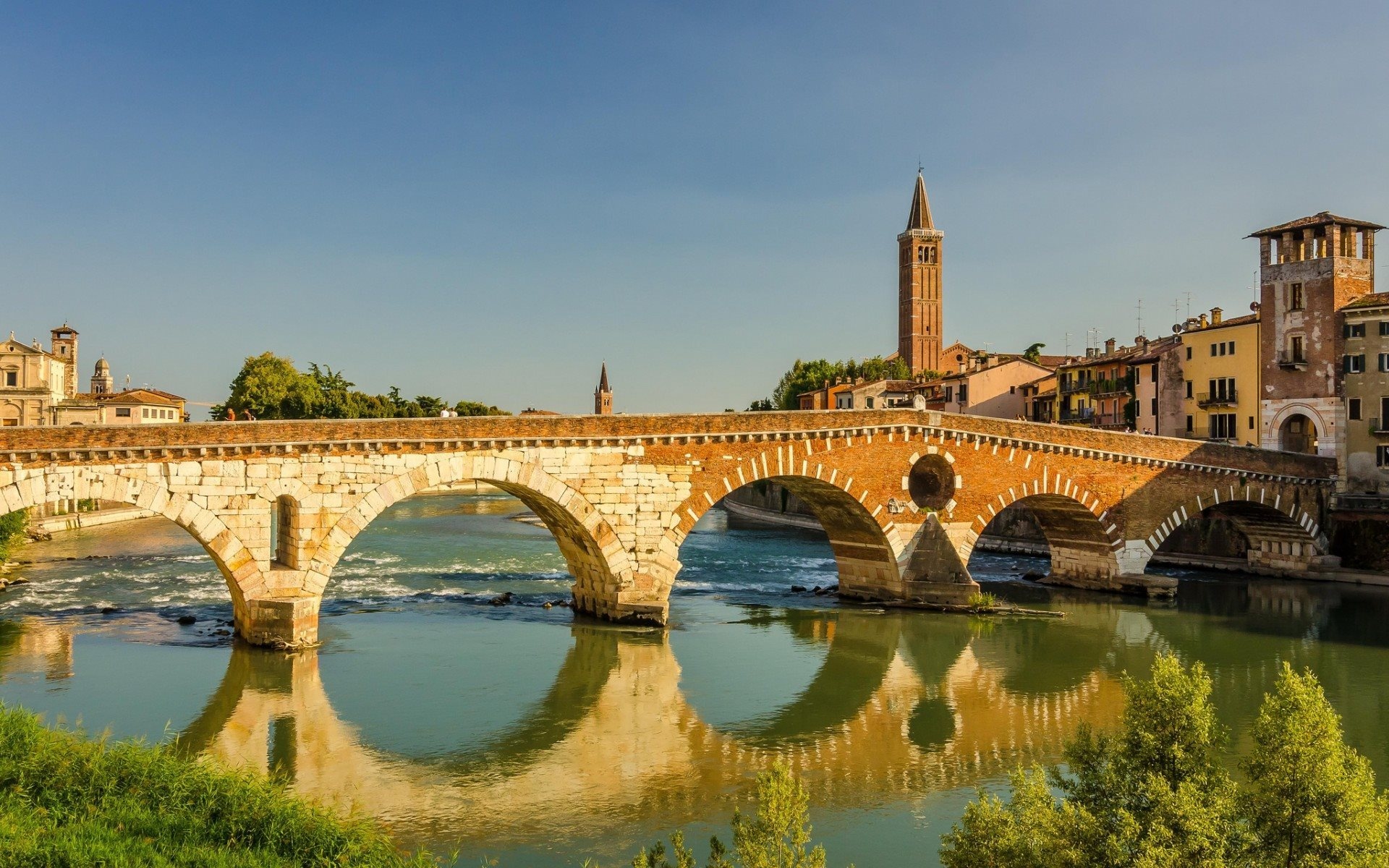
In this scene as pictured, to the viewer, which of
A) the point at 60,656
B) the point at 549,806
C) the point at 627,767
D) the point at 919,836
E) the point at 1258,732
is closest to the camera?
the point at 1258,732

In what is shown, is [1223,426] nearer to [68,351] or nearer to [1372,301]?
[1372,301]

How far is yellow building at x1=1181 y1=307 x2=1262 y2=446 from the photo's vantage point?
1537 inches

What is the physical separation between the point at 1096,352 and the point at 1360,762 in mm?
51090

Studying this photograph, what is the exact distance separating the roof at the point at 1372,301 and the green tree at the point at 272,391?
154ft

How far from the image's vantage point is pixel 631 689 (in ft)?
69.9

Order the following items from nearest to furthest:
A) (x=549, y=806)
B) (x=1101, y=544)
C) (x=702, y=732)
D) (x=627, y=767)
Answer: (x=549, y=806), (x=627, y=767), (x=702, y=732), (x=1101, y=544)

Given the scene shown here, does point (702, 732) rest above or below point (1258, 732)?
below

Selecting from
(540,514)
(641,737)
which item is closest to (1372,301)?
(540,514)

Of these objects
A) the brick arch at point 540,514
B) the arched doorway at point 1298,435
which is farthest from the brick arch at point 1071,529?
the arched doorway at point 1298,435

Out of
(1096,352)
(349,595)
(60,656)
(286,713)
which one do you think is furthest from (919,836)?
(1096,352)

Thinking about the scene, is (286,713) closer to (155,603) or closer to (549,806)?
(549,806)

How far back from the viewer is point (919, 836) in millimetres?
13781

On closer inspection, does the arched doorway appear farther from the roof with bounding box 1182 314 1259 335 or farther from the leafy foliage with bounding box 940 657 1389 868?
the leafy foliage with bounding box 940 657 1389 868

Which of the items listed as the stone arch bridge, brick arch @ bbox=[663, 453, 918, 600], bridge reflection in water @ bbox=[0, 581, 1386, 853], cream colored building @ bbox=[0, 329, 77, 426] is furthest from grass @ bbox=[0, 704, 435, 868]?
cream colored building @ bbox=[0, 329, 77, 426]
